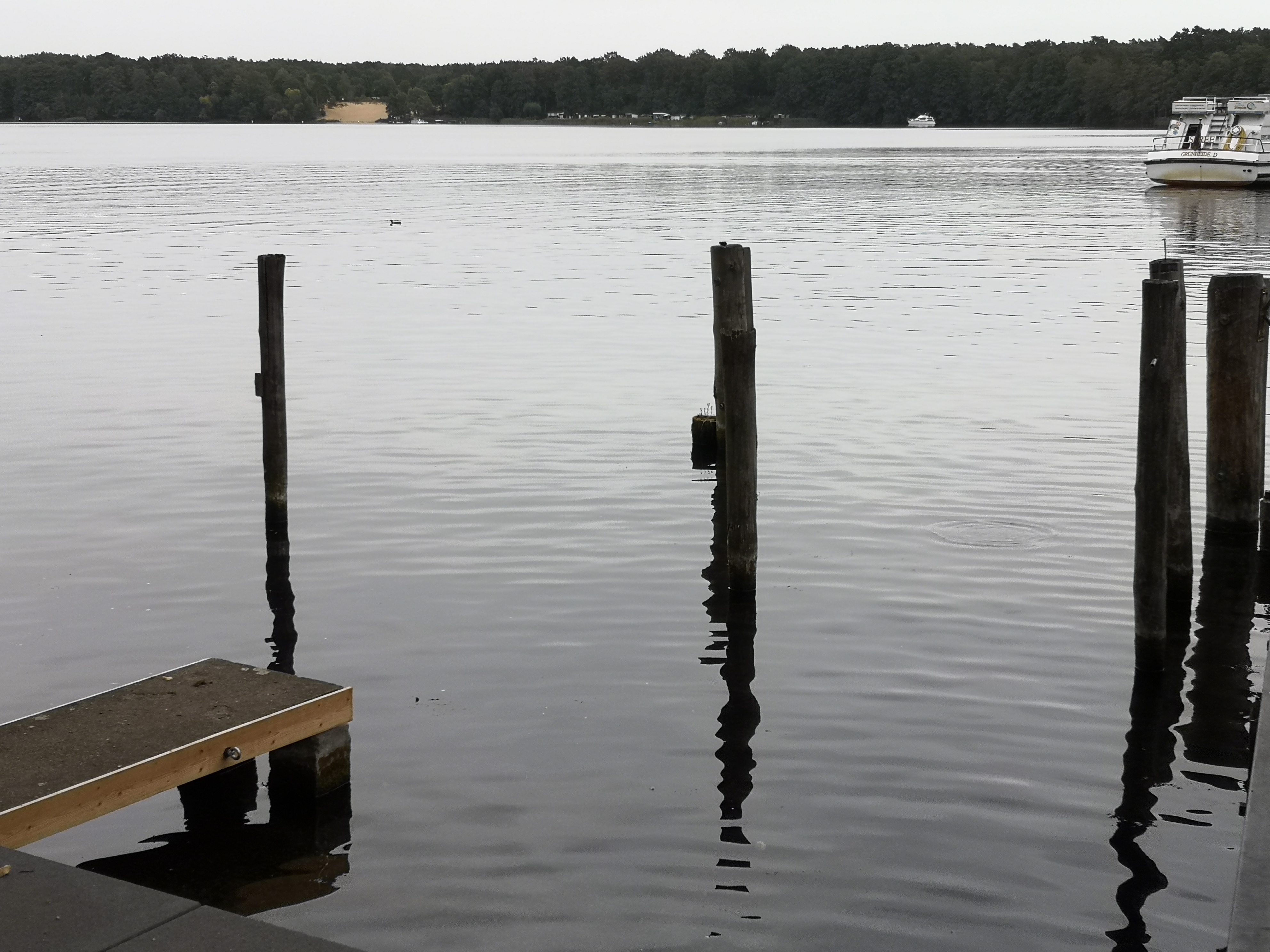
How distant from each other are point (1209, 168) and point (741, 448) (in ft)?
237

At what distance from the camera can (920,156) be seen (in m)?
133

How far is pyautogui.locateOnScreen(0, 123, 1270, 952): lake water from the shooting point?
7609 millimetres

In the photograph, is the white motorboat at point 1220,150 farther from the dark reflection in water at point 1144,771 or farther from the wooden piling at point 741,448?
the dark reflection in water at point 1144,771

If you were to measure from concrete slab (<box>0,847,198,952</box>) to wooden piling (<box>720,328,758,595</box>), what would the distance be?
6409 millimetres

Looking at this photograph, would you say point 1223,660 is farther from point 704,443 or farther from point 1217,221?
point 1217,221

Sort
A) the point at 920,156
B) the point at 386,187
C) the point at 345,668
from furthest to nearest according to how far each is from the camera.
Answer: the point at 920,156 < the point at 386,187 < the point at 345,668

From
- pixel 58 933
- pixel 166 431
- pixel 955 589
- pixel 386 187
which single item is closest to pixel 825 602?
pixel 955 589

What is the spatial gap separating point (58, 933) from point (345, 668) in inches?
209

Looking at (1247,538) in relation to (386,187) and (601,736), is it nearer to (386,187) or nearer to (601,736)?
(601,736)

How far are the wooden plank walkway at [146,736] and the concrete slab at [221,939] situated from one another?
5.77ft

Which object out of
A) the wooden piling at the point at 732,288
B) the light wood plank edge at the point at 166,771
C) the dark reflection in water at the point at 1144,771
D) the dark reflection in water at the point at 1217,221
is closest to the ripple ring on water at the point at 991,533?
the dark reflection in water at the point at 1144,771

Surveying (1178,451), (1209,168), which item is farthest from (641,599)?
(1209,168)

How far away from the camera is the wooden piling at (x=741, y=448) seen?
11453mm

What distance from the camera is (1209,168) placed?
77.1 meters
